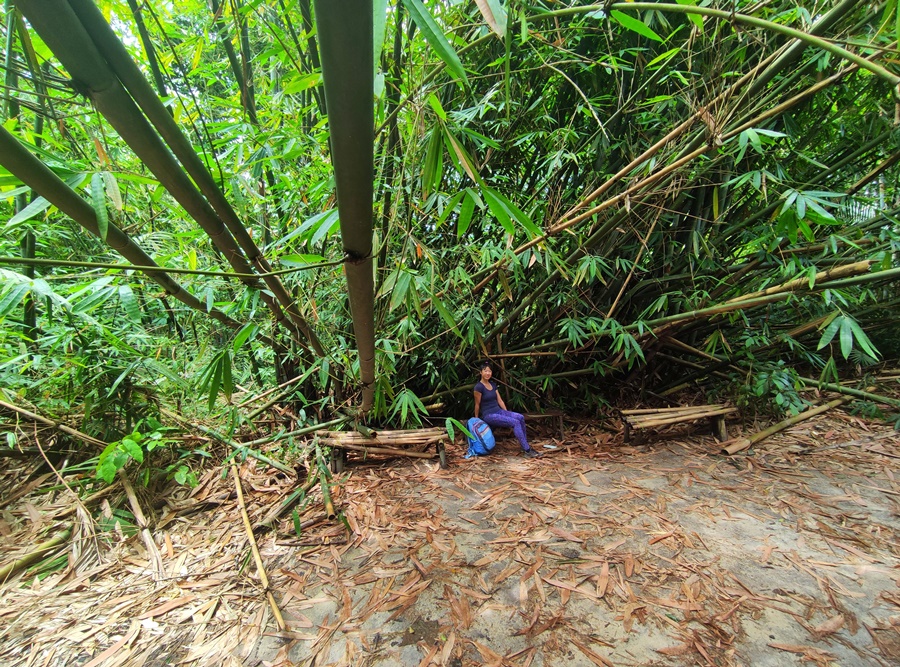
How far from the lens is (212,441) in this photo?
1.88 m

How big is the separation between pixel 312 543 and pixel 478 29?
6.80 ft

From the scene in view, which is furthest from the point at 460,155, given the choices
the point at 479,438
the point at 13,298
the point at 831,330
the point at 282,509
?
the point at 479,438

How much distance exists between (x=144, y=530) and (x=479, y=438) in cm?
166

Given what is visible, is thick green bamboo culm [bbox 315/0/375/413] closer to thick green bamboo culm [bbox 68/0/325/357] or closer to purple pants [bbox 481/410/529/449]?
thick green bamboo culm [bbox 68/0/325/357]

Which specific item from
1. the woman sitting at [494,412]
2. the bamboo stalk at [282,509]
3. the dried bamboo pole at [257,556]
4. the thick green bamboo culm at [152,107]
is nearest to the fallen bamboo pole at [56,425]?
the dried bamboo pole at [257,556]

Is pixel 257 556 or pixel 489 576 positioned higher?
pixel 257 556

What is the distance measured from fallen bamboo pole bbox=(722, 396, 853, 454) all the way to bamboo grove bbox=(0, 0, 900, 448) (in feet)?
0.60

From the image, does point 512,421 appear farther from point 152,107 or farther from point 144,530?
point 152,107

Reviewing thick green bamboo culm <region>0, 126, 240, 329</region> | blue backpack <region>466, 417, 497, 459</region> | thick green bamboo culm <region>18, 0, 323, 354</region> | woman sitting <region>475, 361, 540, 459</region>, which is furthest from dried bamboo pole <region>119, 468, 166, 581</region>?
woman sitting <region>475, 361, 540, 459</region>

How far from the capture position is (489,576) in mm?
1293

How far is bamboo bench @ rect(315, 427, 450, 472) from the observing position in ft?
6.54

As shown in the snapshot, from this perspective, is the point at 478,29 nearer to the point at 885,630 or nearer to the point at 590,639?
the point at 590,639

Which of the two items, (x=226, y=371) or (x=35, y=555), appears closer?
(x=226, y=371)

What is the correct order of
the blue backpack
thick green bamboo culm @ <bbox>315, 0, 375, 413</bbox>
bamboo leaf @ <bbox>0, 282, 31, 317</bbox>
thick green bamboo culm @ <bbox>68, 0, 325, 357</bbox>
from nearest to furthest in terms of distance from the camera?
thick green bamboo culm @ <bbox>315, 0, 375, 413</bbox>
thick green bamboo culm @ <bbox>68, 0, 325, 357</bbox>
bamboo leaf @ <bbox>0, 282, 31, 317</bbox>
the blue backpack
